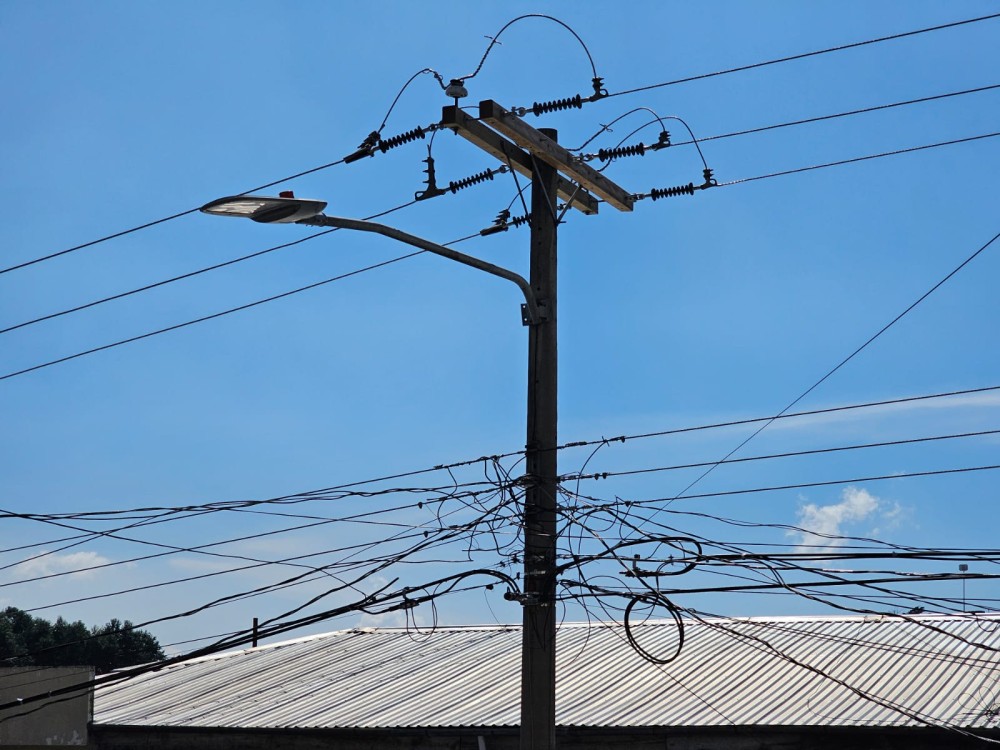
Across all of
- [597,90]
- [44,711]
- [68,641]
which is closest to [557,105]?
[597,90]

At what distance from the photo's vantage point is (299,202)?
34.0ft

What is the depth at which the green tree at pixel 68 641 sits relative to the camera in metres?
67.4

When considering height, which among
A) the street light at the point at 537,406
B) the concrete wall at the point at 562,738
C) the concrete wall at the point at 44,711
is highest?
the street light at the point at 537,406

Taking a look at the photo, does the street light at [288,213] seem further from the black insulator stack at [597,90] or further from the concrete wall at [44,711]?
the concrete wall at [44,711]

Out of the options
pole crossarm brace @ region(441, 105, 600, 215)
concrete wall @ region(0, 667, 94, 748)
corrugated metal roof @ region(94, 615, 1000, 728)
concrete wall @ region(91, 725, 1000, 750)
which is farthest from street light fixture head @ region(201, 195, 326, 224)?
concrete wall @ region(0, 667, 94, 748)

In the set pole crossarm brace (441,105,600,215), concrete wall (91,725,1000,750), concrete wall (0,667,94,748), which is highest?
pole crossarm brace (441,105,600,215)

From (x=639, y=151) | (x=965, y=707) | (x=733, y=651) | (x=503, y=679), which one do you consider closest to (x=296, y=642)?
(x=503, y=679)

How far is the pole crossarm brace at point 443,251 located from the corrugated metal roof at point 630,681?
6786mm

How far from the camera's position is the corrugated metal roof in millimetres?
19719

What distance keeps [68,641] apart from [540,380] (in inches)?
2296

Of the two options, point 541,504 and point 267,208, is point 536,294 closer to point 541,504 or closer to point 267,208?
point 541,504

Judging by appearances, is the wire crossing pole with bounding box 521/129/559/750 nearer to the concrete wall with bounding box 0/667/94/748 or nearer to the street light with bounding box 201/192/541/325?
the street light with bounding box 201/192/541/325

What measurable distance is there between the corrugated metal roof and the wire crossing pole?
19.8 ft

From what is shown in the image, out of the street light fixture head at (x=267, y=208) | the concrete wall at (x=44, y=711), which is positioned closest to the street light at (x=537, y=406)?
the street light fixture head at (x=267, y=208)
